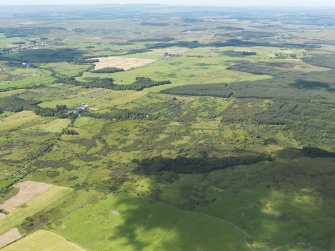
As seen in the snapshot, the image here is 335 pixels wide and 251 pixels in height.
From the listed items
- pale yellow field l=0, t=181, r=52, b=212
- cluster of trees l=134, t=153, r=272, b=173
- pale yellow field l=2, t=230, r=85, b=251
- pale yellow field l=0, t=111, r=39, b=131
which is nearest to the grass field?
pale yellow field l=0, t=181, r=52, b=212

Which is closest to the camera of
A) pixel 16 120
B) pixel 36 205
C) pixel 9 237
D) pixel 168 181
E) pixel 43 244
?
pixel 43 244

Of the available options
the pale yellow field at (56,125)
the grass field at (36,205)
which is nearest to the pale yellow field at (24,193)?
the grass field at (36,205)

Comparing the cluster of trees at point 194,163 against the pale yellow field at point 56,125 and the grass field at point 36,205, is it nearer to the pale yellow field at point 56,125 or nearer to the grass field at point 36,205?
the grass field at point 36,205

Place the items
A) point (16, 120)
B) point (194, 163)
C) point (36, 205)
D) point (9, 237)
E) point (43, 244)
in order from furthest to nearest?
1. point (16, 120)
2. point (194, 163)
3. point (36, 205)
4. point (9, 237)
5. point (43, 244)

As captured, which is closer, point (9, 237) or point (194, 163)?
point (9, 237)

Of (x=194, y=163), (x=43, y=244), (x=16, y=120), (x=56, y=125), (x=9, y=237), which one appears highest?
(x=56, y=125)

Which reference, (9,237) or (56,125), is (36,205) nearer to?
(9,237)

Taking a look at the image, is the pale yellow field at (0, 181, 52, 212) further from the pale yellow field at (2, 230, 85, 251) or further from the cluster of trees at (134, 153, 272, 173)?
the cluster of trees at (134, 153, 272, 173)

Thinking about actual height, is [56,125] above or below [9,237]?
above

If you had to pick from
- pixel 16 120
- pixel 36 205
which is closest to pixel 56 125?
pixel 16 120
